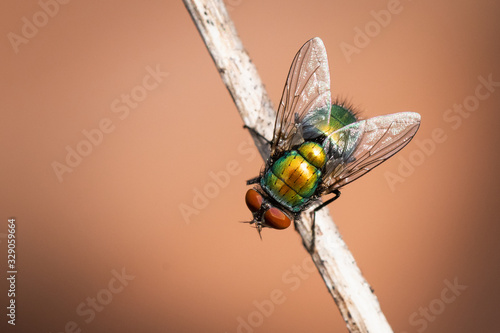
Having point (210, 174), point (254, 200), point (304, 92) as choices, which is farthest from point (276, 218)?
point (210, 174)

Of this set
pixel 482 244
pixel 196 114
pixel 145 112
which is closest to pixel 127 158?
pixel 145 112

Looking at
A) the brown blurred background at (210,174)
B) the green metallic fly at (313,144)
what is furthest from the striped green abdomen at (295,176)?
the brown blurred background at (210,174)

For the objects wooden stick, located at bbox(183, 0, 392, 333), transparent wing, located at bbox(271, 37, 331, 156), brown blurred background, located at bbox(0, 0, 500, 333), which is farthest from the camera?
brown blurred background, located at bbox(0, 0, 500, 333)

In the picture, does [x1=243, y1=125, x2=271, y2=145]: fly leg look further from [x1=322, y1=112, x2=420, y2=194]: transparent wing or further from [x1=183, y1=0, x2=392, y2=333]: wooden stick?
[x1=322, y1=112, x2=420, y2=194]: transparent wing

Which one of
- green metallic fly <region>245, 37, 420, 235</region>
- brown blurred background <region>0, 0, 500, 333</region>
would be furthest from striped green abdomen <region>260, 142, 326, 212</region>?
brown blurred background <region>0, 0, 500, 333</region>

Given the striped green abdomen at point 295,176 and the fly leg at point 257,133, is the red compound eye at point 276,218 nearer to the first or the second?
the striped green abdomen at point 295,176

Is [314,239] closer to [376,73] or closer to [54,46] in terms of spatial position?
[376,73]

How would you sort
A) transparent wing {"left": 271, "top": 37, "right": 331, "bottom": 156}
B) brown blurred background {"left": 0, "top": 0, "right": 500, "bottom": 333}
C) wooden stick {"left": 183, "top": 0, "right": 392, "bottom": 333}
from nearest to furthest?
wooden stick {"left": 183, "top": 0, "right": 392, "bottom": 333} → transparent wing {"left": 271, "top": 37, "right": 331, "bottom": 156} → brown blurred background {"left": 0, "top": 0, "right": 500, "bottom": 333}

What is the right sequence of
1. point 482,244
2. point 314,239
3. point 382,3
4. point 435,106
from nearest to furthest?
point 314,239, point 482,244, point 435,106, point 382,3
